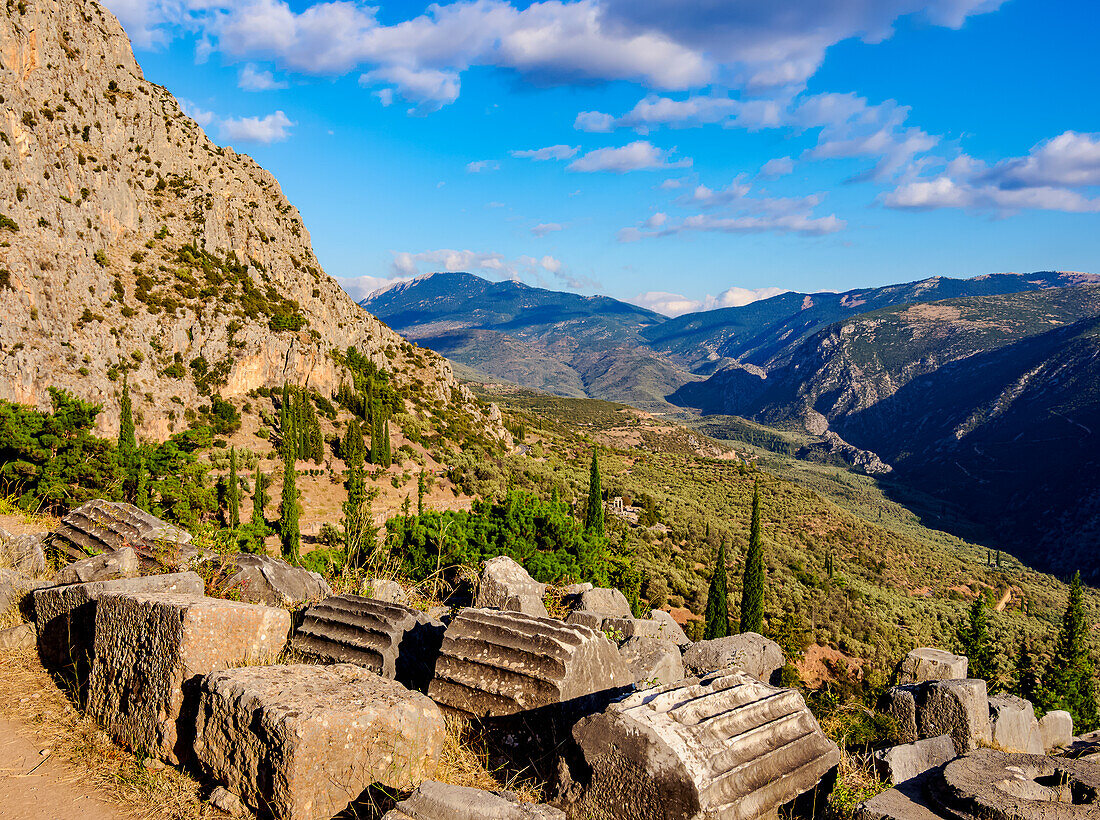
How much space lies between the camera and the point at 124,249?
144 feet

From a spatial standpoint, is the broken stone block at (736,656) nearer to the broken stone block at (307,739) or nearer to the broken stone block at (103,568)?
the broken stone block at (307,739)

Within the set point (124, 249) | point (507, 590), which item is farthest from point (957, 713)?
point (124, 249)

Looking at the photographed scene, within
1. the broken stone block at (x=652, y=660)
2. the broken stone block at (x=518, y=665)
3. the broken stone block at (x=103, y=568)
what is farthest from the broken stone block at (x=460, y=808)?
the broken stone block at (x=103, y=568)

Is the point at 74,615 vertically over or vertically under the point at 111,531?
under

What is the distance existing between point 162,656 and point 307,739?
1.76m

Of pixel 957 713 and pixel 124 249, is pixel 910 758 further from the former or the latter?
pixel 124 249

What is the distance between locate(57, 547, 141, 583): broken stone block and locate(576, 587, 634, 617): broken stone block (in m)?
6.64

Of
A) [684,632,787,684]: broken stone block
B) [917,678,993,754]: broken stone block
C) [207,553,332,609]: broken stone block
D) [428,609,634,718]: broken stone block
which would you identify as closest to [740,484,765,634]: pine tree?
[684,632,787,684]: broken stone block

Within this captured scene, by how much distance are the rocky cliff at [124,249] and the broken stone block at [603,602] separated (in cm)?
3499

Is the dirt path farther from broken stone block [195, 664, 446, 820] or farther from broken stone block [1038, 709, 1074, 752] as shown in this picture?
broken stone block [1038, 709, 1074, 752]

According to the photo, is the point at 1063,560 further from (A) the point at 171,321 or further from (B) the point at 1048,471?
(A) the point at 171,321

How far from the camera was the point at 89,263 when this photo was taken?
3981 centimetres

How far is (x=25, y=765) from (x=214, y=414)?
42373 millimetres

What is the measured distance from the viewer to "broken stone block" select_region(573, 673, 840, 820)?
367cm
